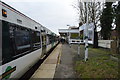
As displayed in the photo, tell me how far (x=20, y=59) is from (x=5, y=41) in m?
1.15

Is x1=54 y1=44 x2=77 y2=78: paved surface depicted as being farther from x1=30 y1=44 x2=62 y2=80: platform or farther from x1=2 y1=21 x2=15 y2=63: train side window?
x1=2 y1=21 x2=15 y2=63: train side window

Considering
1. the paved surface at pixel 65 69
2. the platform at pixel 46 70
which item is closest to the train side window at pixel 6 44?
the platform at pixel 46 70

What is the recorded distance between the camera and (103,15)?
19.0m

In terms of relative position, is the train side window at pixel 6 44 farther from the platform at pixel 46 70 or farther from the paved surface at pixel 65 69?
the paved surface at pixel 65 69

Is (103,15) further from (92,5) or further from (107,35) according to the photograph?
(107,35)

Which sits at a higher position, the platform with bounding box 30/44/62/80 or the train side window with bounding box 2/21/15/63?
the train side window with bounding box 2/21/15/63

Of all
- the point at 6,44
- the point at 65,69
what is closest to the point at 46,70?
the point at 65,69

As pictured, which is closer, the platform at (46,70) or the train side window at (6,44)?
the train side window at (6,44)

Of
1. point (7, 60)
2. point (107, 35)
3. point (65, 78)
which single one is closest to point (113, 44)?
point (65, 78)

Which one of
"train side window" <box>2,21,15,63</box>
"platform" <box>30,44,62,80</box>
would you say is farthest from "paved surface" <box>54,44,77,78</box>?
"train side window" <box>2,21,15,63</box>

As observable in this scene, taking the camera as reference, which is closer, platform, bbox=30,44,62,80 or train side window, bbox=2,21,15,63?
train side window, bbox=2,21,15,63

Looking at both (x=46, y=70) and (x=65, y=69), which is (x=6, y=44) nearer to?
(x=46, y=70)

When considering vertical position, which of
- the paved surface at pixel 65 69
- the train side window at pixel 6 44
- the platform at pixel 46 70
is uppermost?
the train side window at pixel 6 44

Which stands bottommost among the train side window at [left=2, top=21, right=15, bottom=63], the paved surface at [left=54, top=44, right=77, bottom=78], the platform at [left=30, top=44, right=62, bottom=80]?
the platform at [left=30, top=44, right=62, bottom=80]
